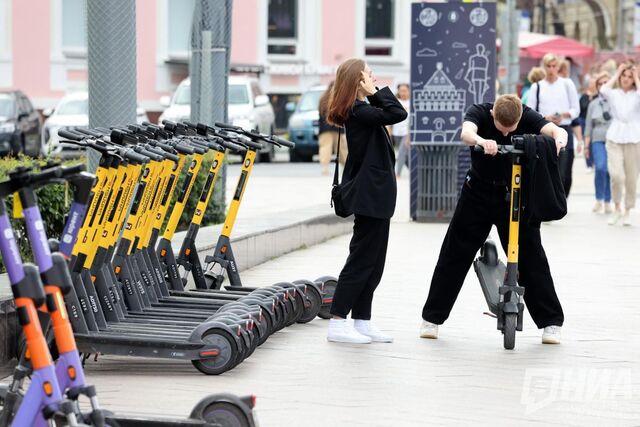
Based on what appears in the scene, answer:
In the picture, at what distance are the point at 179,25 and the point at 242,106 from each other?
11197mm

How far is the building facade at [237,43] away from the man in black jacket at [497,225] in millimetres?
31399

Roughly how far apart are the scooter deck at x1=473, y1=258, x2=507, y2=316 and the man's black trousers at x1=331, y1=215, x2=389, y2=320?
605mm

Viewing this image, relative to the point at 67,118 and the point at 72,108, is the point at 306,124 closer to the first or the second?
the point at 72,108

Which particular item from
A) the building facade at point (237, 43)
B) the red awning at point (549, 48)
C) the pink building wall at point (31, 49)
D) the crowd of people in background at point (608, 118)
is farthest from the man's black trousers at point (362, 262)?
the red awning at point (549, 48)

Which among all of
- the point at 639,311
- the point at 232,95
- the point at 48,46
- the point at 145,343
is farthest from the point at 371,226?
the point at 48,46

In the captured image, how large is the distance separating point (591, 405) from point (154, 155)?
228 cm

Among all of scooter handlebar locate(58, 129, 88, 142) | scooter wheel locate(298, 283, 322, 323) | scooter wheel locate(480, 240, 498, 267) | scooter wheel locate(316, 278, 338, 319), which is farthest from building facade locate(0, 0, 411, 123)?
scooter handlebar locate(58, 129, 88, 142)

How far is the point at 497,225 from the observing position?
8859 mm

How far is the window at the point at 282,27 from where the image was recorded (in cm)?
4353

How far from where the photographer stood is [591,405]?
23.0 ft

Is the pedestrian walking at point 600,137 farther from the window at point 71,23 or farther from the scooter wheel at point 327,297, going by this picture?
the window at point 71,23

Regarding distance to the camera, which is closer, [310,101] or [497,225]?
[497,225]

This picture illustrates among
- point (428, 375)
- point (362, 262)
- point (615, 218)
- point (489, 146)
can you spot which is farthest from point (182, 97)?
point (428, 375)

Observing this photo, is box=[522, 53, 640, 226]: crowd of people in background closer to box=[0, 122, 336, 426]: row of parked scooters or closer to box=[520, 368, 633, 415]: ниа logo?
box=[0, 122, 336, 426]: row of parked scooters
